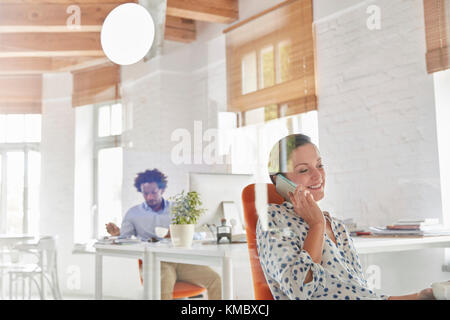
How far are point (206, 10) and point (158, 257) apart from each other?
737 millimetres

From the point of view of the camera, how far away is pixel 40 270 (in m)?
1.16

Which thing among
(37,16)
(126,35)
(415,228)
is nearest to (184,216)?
(126,35)

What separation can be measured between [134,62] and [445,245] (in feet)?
3.81

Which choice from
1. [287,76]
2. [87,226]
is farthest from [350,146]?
[87,226]

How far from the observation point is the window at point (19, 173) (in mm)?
1143

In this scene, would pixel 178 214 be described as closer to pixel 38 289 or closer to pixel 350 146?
pixel 38 289

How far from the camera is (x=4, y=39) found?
1.20m

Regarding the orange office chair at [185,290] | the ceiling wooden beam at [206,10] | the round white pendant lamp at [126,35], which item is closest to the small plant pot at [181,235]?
the orange office chair at [185,290]

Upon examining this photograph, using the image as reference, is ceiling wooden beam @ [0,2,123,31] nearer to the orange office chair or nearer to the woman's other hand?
the orange office chair

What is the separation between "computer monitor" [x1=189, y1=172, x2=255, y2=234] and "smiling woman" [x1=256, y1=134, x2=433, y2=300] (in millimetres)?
107

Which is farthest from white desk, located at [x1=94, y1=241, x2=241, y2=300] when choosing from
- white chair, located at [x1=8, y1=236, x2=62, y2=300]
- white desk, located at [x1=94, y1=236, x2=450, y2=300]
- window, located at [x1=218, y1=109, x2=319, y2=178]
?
window, located at [x1=218, y1=109, x2=319, y2=178]

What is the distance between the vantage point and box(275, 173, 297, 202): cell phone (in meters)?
1.22

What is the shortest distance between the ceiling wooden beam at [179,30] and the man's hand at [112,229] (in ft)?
1.76

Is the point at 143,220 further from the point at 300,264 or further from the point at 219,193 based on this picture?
the point at 300,264
